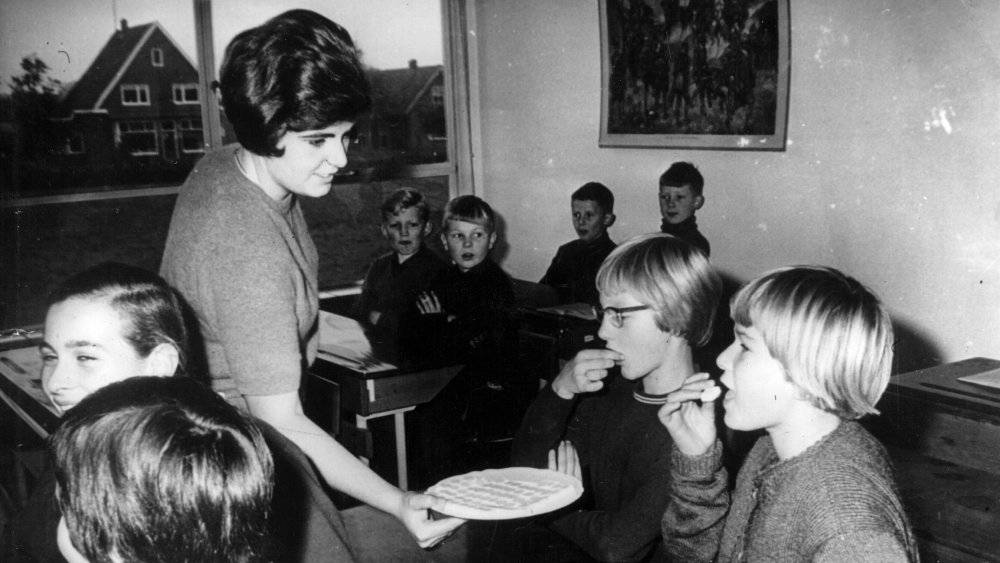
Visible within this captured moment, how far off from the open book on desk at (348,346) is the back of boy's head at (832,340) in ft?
5.49

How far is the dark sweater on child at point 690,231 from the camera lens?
390cm

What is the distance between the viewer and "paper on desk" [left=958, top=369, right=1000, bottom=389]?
7.04 ft

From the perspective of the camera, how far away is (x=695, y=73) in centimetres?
398

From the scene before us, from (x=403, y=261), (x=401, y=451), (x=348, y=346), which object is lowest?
(x=401, y=451)

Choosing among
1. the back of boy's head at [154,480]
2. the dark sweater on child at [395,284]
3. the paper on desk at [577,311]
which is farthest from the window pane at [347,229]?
the back of boy's head at [154,480]

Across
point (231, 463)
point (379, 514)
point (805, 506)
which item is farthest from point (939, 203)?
point (231, 463)

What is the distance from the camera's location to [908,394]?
212 centimetres

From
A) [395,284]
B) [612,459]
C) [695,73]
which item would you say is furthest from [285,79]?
[695,73]

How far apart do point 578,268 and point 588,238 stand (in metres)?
0.18

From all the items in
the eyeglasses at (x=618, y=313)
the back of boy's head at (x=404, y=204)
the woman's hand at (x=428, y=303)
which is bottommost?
the woman's hand at (x=428, y=303)

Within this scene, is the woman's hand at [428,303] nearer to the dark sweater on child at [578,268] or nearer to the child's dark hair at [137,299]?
the dark sweater on child at [578,268]

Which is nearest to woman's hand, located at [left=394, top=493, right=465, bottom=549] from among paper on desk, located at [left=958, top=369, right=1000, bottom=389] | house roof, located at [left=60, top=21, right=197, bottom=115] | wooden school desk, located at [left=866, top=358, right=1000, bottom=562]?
wooden school desk, located at [left=866, top=358, right=1000, bottom=562]

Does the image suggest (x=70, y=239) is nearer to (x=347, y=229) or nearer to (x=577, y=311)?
(x=347, y=229)

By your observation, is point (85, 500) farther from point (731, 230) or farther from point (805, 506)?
point (731, 230)
